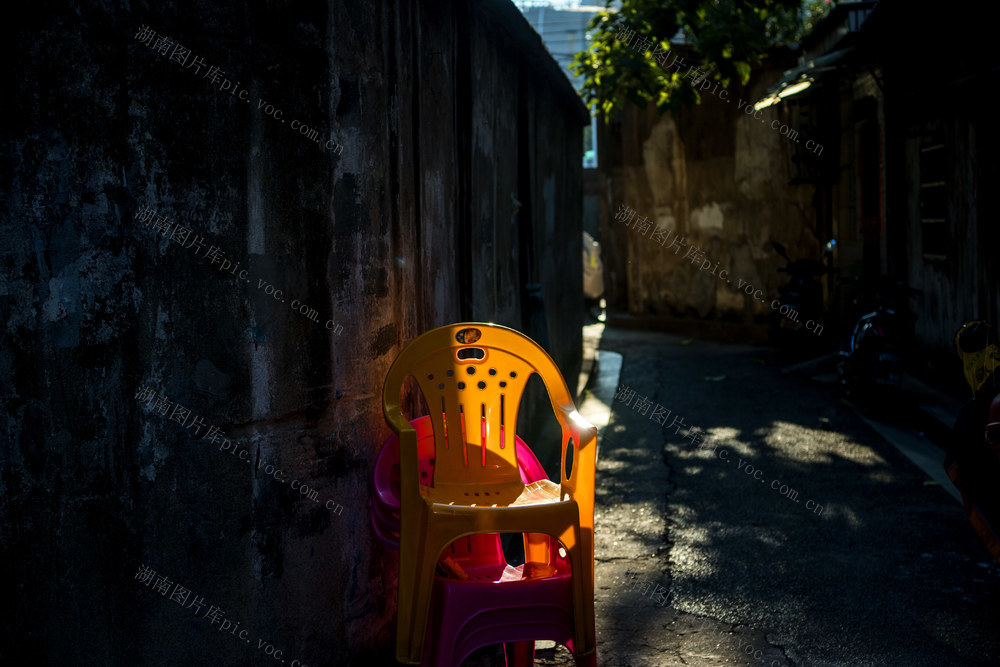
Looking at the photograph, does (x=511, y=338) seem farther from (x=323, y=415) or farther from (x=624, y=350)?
(x=624, y=350)

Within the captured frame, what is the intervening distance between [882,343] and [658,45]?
6190mm

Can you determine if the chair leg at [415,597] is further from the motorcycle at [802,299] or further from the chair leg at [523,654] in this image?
the motorcycle at [802,299]

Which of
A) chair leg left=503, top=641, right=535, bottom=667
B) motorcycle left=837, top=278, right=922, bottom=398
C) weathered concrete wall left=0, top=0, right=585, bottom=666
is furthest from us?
motorcycle left=837, top=278, right=922, bottom=398

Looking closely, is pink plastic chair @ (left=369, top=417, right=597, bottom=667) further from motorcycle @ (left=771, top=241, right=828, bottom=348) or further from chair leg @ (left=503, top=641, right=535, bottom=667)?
motorcycle @ (left=771, top=241, right=828, bottom=348)

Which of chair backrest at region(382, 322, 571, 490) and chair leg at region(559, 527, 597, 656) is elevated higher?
chair backrest at region(382, 322, 571, 490)

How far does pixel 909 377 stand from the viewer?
30.5 ft

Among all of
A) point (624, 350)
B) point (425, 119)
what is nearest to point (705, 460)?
point (425, 119)

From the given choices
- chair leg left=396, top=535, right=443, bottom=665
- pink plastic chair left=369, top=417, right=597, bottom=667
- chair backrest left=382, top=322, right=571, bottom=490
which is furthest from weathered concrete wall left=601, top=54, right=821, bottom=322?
chair leg left=396, top=535, right=443, bottom=665

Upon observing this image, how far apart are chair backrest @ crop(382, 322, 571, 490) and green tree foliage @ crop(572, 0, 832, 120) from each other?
8722mm

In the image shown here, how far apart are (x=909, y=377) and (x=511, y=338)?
7.52 m

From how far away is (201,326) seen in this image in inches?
110

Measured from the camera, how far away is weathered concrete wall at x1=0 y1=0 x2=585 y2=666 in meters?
2.57

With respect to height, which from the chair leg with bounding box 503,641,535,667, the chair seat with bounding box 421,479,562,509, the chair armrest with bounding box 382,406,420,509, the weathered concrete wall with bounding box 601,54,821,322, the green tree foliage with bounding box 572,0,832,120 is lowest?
the chair leg with bounding box 503,641,535,667

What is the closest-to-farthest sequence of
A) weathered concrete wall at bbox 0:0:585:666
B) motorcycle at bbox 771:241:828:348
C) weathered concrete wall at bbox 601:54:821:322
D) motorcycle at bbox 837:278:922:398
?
weathered concrete wall at bbox 0:0:585:666 < motorcycle at bbox 837:278:922:398 < motorcycle at bbox 771:241:828:348 < weathered concrete wall at bbox 601:54:821:322
